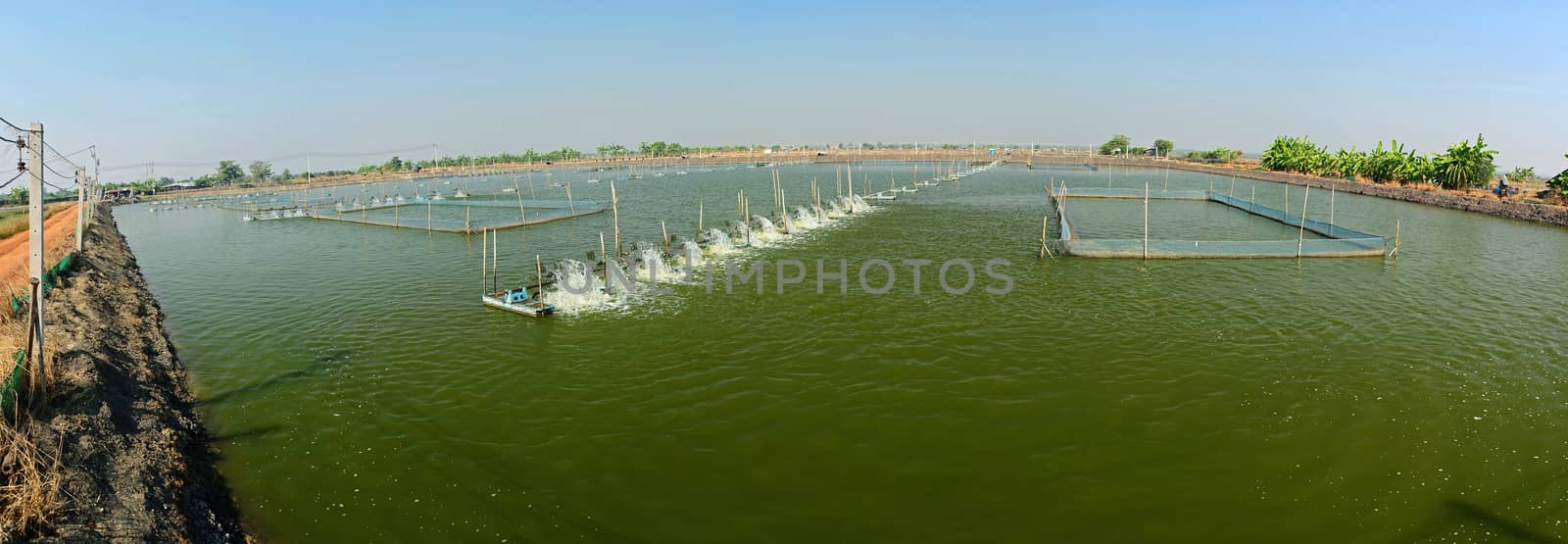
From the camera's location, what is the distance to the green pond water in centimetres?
1043

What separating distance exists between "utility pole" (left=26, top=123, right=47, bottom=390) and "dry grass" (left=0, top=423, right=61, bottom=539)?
3182 millimetres

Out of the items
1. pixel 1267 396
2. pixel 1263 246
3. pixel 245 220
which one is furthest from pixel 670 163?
pixel 1267 396

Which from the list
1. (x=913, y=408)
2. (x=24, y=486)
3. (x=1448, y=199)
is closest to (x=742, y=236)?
(x=913, y=408)

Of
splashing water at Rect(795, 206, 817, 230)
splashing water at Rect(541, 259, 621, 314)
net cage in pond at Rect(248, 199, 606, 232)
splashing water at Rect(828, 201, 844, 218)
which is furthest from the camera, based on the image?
splashing water at Rect(828, 201, 844, 218)

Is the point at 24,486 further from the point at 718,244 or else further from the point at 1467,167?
the point at 1467,167

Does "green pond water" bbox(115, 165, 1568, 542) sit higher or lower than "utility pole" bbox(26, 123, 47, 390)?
lower

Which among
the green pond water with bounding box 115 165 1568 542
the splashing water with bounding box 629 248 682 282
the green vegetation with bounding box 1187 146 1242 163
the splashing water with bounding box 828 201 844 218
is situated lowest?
the green pond water with bounding box 115 165 1568 542

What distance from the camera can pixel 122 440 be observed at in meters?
10.4

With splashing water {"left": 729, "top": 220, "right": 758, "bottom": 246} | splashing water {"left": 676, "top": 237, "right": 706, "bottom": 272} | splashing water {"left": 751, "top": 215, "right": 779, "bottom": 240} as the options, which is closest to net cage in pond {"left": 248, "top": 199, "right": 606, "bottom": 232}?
splashing water {"left": 729, "top": 220, "right": 758, "bottom": 246}

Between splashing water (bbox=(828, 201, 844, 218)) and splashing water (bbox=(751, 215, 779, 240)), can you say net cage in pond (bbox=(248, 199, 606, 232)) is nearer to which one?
splashing water (bbox=(751, 215, 779, 240))

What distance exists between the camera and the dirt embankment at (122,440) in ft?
27.5

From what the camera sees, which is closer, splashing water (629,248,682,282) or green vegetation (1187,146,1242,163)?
splashing water (629,248,682,282)

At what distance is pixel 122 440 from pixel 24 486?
3.32 m

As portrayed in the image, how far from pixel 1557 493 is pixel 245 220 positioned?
76.4 m
